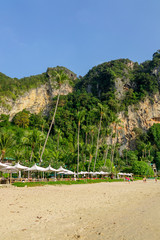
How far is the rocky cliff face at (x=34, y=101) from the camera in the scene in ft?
216

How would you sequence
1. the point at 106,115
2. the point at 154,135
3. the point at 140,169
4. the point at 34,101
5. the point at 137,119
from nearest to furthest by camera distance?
the point at 140,169 < the point at 106,115 < the point at 154,135 < the point at 137,119 < the point at 34,101

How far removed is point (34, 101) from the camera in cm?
7606

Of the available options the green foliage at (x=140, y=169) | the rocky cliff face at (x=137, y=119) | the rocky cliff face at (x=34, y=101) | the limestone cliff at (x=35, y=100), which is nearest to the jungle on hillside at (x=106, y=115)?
the green foliage at (x=140, y=169)

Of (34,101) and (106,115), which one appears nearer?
(106,115)

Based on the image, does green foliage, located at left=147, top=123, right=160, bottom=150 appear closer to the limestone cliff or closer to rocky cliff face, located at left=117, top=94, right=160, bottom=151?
rocky cliff face, located at left=117, top=94, right=160, bottom=151

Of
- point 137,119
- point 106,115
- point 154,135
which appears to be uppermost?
point 137,119

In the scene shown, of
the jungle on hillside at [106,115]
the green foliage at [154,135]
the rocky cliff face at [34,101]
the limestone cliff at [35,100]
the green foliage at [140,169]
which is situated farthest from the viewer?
the green foliage at [154,135]

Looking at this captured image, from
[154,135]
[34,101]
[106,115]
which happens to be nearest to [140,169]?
[106,115]

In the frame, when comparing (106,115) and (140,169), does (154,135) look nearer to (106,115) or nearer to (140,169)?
(140,169)

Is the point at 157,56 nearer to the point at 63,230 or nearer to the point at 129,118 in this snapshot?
the point at 129,118

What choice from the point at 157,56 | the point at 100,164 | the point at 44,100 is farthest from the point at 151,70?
the point at 100,164

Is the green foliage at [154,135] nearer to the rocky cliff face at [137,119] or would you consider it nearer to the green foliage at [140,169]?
the rocky cliff face at [137,119]

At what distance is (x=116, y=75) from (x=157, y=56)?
2477cm

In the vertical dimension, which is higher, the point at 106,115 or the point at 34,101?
the point at 34,101
